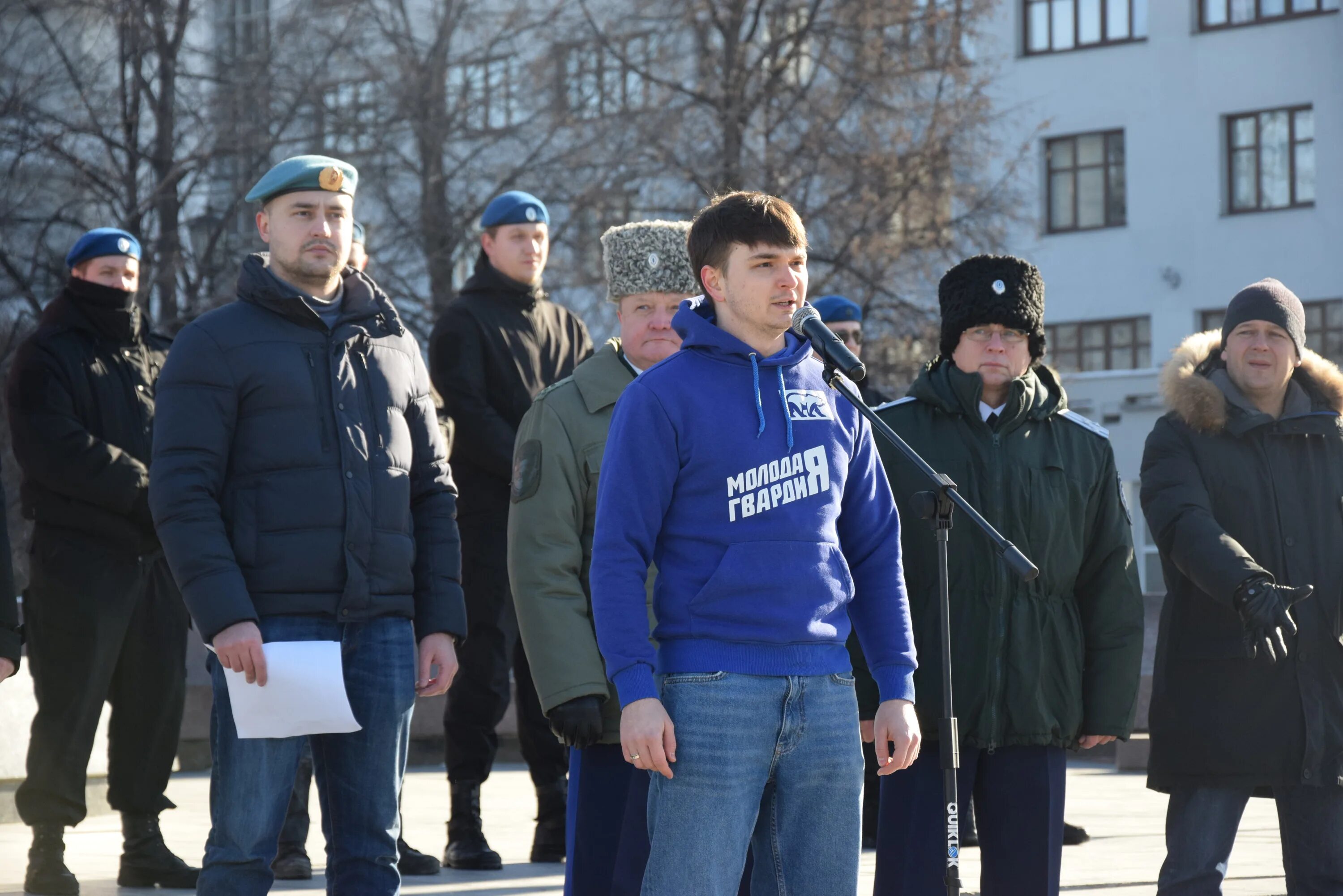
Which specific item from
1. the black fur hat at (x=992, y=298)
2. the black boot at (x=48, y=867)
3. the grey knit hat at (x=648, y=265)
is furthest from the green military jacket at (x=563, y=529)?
the black boot at (x=48, y=867)

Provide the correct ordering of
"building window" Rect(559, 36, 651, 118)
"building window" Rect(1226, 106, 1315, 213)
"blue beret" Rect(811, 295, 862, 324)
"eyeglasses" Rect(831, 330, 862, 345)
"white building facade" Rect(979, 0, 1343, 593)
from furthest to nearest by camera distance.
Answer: "building window" Rect(1226, 106, 1315, 213)
"white building facade" Rect(979, 0, 1343, 593)
"building window" Rect(559, 36, 651, 118)
"blue beret" Rect(811, 295, 862, 324)
"eyeglasses" Rect(831, 330, 862, 345)

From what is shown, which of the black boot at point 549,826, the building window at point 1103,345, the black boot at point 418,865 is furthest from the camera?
the building window at point 1103,345

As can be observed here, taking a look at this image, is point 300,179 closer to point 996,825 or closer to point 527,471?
point 527,471

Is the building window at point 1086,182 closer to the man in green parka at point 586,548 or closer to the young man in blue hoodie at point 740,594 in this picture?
the man in green parka at point 586,548

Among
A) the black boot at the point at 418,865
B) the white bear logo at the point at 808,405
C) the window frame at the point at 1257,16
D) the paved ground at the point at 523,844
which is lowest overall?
the paved ground at the point at 523,844

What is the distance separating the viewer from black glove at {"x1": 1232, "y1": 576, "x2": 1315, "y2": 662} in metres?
5.94

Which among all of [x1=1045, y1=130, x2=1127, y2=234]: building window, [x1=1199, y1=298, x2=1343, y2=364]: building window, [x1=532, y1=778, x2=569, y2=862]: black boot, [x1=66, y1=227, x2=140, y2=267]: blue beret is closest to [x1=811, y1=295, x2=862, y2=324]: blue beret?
[x1=532, y1=778, x2=569, y2=862]: black boot

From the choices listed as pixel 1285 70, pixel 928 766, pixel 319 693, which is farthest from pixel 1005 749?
pixel 1285 70

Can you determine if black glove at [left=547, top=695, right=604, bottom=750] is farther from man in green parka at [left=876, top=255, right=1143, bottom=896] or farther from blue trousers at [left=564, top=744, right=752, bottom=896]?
man in green parka at [left=876, top=255, right=1143, bottom=896]

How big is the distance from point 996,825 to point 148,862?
134 inches

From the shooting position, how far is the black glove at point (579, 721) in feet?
14.8

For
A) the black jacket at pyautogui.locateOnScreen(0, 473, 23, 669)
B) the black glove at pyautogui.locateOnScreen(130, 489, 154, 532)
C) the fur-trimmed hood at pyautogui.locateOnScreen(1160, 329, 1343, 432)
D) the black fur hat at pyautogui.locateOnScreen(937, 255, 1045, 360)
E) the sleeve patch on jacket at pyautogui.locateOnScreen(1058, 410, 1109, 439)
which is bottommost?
the black jacket at pyautogui.locateOnScreen(0, 473, 23, 669)

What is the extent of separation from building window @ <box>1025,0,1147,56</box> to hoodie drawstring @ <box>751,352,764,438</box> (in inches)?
1345

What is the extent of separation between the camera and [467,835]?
7.70 meters
